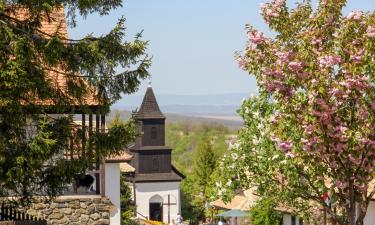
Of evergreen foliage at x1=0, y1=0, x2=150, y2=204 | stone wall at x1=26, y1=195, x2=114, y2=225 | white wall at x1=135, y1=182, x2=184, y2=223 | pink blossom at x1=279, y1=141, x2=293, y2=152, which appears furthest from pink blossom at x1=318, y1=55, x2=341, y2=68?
white wall at x1=135, y1=182, x2=184, y2=223

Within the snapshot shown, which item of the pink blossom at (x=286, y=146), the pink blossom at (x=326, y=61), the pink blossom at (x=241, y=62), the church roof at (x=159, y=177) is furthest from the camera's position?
the church roof at (x=159, y=177)

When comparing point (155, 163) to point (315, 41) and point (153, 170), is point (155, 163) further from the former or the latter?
point (315, 41)

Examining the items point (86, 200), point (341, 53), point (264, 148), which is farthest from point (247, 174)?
point (86, 200)

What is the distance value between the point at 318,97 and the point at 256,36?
2.08 meters

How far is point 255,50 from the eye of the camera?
58.1ft

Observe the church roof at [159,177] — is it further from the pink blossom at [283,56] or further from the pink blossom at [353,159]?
the pink blossom at [353,159]

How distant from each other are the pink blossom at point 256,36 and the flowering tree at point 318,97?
19mm

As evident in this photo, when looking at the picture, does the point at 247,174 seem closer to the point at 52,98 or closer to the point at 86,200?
the point at 52,98

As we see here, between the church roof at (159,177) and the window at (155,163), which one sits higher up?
the window at (155,163)

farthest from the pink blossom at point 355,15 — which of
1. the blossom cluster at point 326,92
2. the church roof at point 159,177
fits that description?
the church roof at point 159,177

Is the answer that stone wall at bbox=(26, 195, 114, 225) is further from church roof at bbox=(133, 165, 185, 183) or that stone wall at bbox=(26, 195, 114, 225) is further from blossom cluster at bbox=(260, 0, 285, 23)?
church roof at bbox=(133, 165, 185, 183)

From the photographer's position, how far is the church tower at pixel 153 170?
274ft

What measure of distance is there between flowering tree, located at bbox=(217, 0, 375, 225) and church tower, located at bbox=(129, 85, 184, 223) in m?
64.9

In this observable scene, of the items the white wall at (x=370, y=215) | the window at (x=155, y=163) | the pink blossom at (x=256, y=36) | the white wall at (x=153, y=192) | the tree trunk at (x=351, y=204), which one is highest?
the pink blossom at (x=256, y=36)
